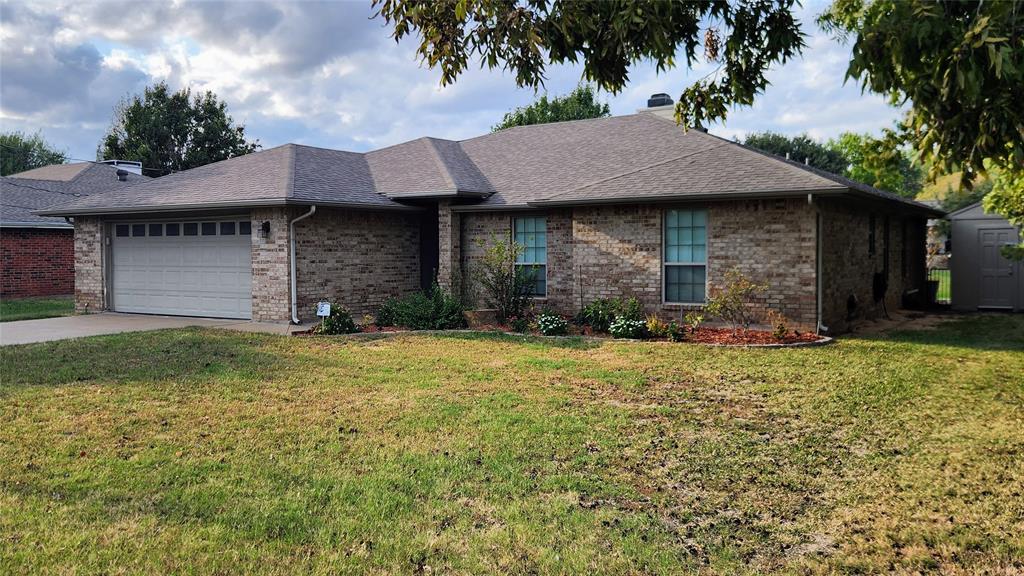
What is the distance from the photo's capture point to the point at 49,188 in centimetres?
2655

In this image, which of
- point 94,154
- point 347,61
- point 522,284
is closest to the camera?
point 347,61

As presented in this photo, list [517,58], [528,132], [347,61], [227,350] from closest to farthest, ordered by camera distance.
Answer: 1. [517,58]
2. [227,350]
3. [347,61]
4. [528,132]

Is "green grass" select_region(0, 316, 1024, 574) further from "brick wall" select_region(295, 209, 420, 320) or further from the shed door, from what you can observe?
the shed door

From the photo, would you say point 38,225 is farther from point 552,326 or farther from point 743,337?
point 743,337

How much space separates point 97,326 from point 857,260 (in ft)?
52.9

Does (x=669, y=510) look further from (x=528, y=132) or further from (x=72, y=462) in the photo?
(x=528, y=132)

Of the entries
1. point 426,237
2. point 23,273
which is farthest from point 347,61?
point 23,273

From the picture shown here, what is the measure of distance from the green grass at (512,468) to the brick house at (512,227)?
361cm

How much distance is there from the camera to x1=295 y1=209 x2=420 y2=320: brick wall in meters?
15.4

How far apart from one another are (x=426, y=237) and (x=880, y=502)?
1411 centimetres

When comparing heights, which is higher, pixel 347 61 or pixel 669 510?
pixel 347 61

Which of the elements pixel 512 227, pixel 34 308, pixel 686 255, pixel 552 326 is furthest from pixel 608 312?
pixel 34 308

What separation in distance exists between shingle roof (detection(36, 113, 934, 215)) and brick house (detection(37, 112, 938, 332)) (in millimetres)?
63

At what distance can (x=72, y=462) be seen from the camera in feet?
18.5
